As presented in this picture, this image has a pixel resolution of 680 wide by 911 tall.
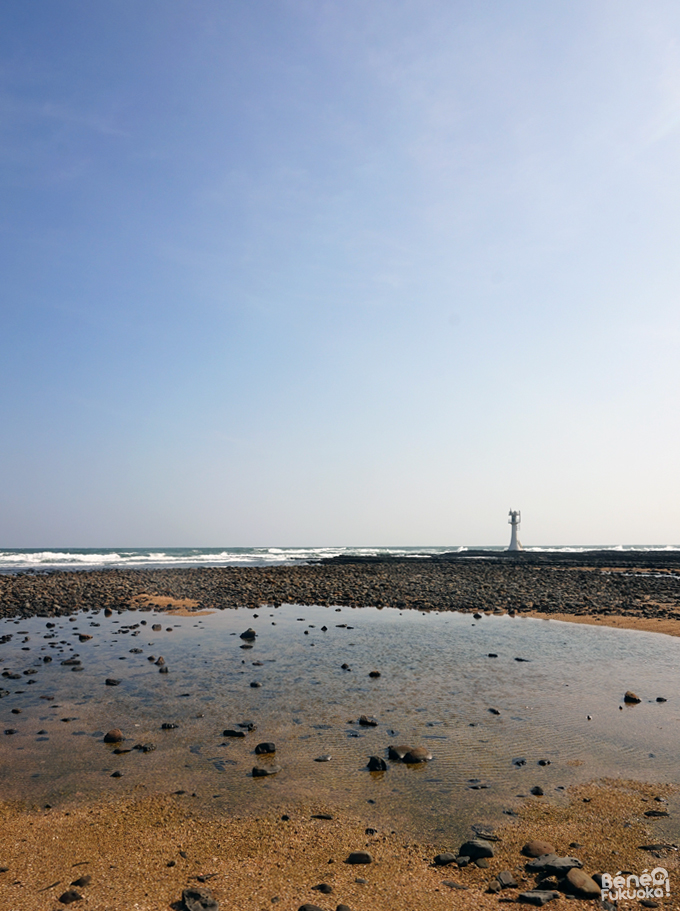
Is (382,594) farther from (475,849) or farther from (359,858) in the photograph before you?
(359,858)

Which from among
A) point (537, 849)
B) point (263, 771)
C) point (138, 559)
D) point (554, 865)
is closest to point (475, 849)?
point (537, 849)

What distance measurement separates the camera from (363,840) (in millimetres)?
5969

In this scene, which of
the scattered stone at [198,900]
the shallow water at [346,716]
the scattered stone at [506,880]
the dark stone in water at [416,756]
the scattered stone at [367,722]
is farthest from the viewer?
the scattered stone at [367,722]

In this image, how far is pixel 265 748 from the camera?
8.51 metres

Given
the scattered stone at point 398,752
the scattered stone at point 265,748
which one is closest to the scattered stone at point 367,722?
the scattered stone at point 398,752

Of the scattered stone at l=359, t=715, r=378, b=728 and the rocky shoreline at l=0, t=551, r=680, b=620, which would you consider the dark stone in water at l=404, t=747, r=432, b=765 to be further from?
the rocky shoreline at l=0, t=551, r=680, b=620

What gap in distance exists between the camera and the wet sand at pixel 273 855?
4.90 metres

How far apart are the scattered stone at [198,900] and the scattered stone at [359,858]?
4.91ft

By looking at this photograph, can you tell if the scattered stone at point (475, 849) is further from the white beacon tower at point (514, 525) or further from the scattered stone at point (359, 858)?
the white beacon tower at point (514, 525)

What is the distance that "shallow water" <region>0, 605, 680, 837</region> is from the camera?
7.30 m

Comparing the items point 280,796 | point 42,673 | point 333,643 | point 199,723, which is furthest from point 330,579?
point 280,796

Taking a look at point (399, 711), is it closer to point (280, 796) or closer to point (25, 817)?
point (280, 796)

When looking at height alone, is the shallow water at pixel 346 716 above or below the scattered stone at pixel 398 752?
below

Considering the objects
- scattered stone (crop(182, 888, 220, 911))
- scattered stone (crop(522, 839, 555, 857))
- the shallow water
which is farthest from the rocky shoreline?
scattered stone (crop(182, 888, 220, 911))
